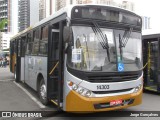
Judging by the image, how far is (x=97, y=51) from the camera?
20.8 ft

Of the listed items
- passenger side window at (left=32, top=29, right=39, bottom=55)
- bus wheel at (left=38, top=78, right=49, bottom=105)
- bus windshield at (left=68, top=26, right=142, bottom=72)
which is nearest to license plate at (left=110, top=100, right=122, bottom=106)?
bus windshield at (left=68, top=26, right=142, bottom=72)

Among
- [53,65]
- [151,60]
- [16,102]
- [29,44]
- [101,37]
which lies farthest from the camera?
[151,60]

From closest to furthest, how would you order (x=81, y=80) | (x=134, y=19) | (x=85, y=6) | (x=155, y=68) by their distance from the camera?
(x=81, y=80)
(x=85, y=6)
(x=134, y=19)
(x=155, y=68)

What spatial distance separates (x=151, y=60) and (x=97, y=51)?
18.1 ft

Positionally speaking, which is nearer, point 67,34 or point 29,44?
point 67,34

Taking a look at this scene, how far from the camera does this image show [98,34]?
639 cm

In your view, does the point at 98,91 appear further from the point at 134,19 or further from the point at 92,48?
the point at 134,19

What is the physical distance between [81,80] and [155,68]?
5863mm

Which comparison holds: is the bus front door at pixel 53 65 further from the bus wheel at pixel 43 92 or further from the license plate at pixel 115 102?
the license plate at pixel 115 102

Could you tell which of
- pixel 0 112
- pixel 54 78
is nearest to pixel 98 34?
pixel 54 78

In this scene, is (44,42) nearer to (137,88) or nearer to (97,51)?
(97,51)

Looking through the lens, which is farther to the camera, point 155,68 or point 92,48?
point 155,68

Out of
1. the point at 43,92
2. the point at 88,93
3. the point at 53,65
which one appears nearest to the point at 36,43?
the point at 43,92

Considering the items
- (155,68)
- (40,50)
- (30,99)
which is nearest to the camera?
(40,50)
